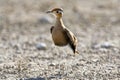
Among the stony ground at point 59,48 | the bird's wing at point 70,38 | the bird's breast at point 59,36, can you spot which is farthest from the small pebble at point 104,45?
the bird's breast at point 59,36

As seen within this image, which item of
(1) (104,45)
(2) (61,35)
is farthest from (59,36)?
(1) (104,45)

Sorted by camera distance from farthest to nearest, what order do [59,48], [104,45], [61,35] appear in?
[104,45], [59,48], [61,35]

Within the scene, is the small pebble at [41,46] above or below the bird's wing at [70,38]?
below

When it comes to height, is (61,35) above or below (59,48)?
above

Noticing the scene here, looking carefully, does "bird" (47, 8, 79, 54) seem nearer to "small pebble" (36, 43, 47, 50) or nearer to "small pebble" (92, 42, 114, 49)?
"small pebble" (36, 43, 47, 50)

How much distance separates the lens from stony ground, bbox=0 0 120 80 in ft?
31.7

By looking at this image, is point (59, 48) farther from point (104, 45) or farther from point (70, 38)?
point (70, 38)

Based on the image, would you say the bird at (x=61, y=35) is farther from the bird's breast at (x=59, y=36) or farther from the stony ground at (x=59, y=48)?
the stony ground at (x=59, y=48)

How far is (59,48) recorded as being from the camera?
1199 centimetres

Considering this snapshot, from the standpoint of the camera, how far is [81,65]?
10258mm

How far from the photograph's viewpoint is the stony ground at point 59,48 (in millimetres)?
9672

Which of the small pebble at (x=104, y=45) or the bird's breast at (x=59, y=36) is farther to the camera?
the small pebble at (x=104, y=45)

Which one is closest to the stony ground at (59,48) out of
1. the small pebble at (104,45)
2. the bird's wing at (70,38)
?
the small pebble at (104,45)

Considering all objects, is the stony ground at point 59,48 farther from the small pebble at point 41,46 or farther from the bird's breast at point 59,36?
the bird's breast at point 59,36
